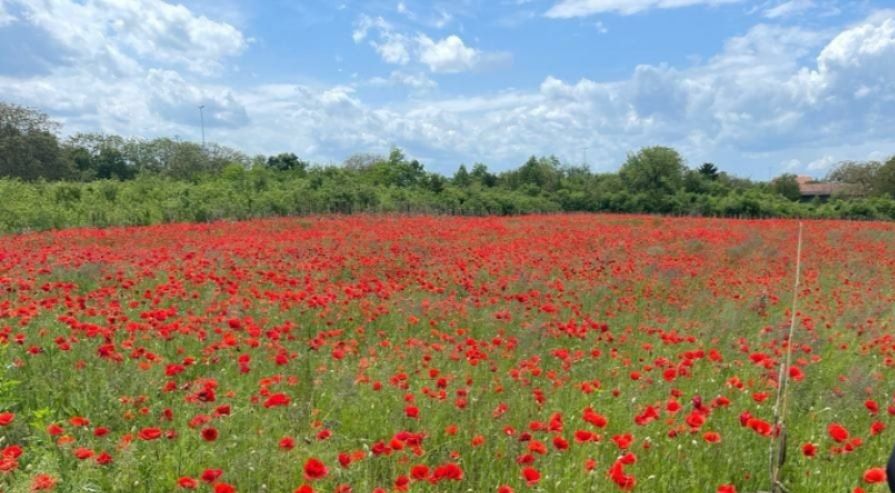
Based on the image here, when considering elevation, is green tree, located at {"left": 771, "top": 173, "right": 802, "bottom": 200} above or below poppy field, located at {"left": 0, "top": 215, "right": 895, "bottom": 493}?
above

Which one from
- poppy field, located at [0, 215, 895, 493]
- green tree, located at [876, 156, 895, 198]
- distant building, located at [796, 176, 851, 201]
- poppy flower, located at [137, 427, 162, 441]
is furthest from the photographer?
distant building, located at [796, 176, 851, 201]

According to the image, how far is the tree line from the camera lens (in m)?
20.9

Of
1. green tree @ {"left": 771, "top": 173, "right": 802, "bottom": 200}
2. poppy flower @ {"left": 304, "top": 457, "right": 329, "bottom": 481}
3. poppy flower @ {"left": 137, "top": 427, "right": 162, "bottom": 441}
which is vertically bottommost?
poppy flower @ {"left": 137, "top": 427, "right": 162, "bottom": 441}

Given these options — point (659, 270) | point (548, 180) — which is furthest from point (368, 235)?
point (548, 180)

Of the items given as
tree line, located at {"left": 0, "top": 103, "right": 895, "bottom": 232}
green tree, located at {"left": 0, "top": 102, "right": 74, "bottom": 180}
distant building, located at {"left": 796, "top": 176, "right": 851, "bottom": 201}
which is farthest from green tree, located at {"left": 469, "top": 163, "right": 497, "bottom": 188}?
distant building, located at {"left": 796, "top": 176, "right": 851, "bottom": 201}

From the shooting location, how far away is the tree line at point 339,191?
68.5ft

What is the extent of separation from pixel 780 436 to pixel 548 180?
4924 cm

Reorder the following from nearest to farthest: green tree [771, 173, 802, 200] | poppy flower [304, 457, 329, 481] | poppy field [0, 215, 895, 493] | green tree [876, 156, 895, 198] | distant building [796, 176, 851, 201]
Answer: poppy flower [304, 457, 329, 481] → poppy field [0, 215, 895, 493] → green tree [876, 156, 895, 198] → green tree [771, 173, 802, 200] → distant building [796, 176, 851, 201]

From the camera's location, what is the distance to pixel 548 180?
50.0 m

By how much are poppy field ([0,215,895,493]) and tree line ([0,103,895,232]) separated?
13326 mm

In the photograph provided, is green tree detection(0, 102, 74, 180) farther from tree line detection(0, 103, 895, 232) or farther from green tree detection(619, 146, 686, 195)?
green tree detection(619, 146, 686, 195)

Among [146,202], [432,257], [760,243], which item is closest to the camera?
[432,257]

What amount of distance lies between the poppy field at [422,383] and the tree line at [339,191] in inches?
525

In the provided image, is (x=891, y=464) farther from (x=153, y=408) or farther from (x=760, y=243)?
(x=760, y=243)
